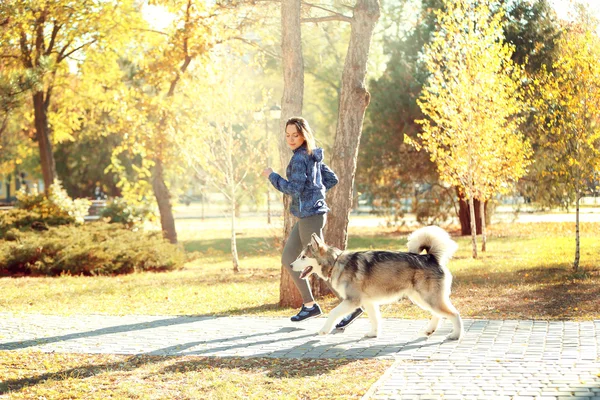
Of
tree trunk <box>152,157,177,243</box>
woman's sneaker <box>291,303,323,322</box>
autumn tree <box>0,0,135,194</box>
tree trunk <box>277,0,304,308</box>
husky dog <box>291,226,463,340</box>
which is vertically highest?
autumn tree <box>0,0,135,194</box>

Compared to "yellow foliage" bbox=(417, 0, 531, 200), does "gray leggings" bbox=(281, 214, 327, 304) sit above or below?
below

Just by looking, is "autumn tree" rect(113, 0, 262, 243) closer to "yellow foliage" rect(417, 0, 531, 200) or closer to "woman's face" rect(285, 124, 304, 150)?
"yellow foliage" rect(417, 0, 531, 200)

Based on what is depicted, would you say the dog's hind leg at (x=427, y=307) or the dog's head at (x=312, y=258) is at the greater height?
the dog's head at (x=312, y=258)

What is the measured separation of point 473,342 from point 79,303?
22.3ft

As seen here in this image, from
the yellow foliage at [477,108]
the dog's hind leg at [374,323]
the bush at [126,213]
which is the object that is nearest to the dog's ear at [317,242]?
the dog's hind leg at [374,323]

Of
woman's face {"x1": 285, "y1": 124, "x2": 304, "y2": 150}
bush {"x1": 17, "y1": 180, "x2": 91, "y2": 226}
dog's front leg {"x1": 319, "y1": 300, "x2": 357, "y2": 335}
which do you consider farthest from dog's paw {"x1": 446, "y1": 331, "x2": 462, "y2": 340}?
bush {"x1": 17, "y1": 180, "x2": 91, "y2": 226}

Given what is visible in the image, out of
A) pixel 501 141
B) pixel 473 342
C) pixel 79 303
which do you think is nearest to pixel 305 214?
pixel 473 342

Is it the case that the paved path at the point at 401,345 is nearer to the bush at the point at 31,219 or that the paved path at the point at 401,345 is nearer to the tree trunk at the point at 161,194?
the bush at the point at 31,219

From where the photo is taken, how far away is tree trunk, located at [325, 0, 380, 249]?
11.5 metres

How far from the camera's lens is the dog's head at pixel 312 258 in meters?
8.01

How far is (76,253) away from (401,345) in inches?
439

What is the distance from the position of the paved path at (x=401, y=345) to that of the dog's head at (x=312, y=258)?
763 mm

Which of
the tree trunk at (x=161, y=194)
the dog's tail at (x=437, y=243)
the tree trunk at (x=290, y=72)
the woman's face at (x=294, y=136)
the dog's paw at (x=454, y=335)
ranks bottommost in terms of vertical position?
the dog's paw at (x=454, y=335)

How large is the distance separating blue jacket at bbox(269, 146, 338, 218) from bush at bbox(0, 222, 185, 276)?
9.95m
